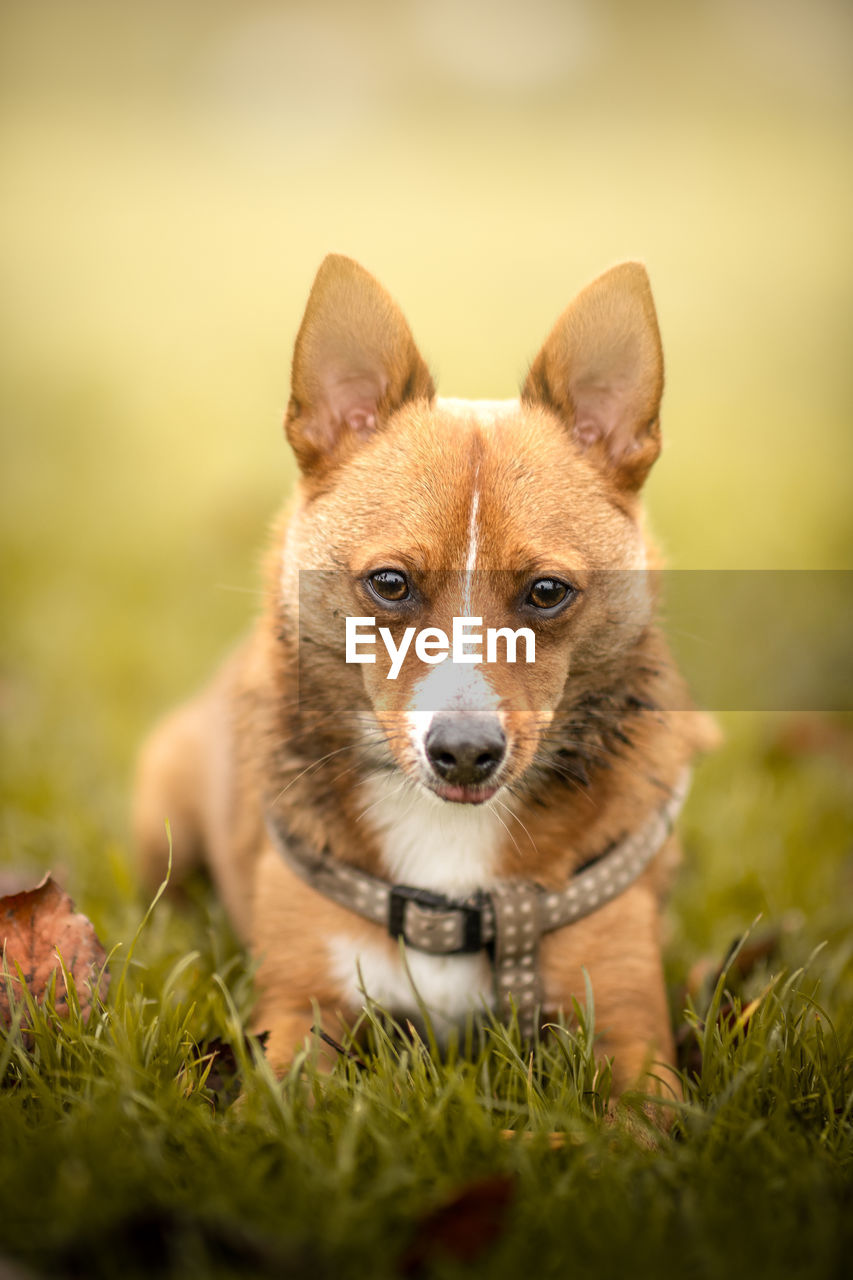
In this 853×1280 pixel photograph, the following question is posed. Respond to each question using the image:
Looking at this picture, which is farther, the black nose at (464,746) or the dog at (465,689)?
the dog at (465,689)

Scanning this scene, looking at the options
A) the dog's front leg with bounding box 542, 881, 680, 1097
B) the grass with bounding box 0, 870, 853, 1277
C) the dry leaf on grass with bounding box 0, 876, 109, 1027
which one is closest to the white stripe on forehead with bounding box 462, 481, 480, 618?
the dog's front leg with bounding box 542, 881, 680, 1097

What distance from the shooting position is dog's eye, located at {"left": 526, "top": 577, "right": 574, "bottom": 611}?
2.40 meters

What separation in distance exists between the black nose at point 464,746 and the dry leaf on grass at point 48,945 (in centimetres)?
87

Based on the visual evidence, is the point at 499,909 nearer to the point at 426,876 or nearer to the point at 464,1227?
the point at 426,876

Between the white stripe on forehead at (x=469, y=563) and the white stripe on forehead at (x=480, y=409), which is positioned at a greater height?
the white stripe on forehead at (x=480, y=409)

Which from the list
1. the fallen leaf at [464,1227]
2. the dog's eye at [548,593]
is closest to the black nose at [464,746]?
the dog's eye at [548,593]

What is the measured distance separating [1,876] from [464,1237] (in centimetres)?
207

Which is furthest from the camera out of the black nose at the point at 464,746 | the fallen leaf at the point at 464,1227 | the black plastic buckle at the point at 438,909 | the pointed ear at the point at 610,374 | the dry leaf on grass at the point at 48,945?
the pointed ear at the point at 610,374

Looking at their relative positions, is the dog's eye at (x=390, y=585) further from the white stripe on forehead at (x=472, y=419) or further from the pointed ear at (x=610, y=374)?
the pointed ear at (x=610, y=374)

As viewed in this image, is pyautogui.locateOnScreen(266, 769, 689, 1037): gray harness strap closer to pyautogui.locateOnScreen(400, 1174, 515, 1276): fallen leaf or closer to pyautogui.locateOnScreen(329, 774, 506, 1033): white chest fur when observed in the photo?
pyautogui.locateOnScreen(329, 774, 506, 1033): white chest fur

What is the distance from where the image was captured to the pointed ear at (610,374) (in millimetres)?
2490

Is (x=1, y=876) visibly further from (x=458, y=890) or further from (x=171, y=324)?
(x=171, y=324)

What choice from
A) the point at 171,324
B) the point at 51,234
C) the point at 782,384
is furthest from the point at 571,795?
the point at 51,234

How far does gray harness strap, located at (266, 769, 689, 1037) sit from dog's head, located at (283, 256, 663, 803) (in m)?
0.29
